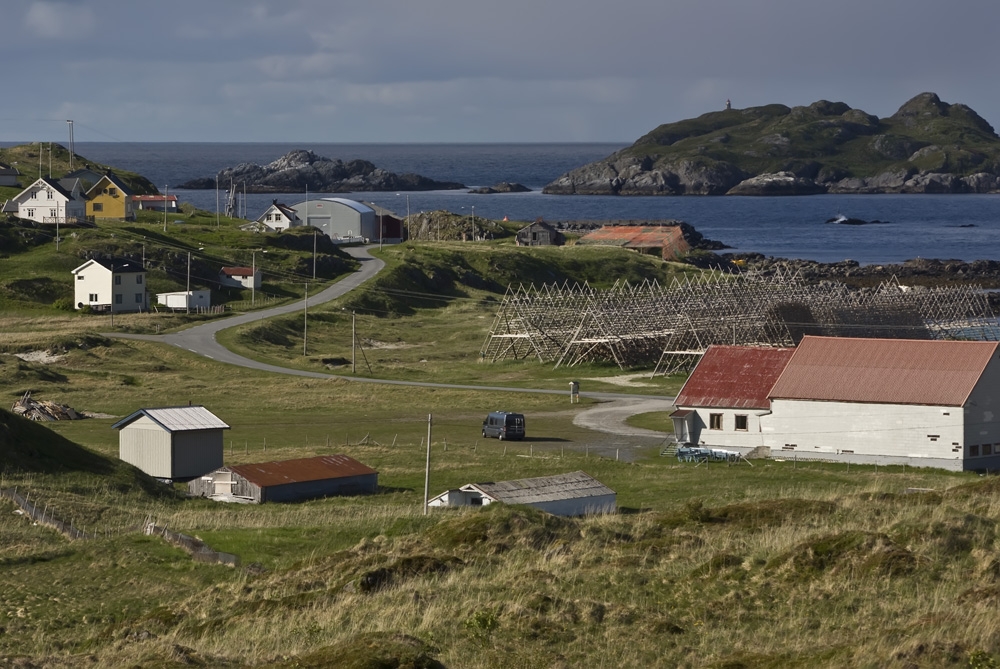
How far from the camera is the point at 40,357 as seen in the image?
7512 cm

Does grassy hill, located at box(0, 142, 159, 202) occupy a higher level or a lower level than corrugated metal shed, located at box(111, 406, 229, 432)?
higher

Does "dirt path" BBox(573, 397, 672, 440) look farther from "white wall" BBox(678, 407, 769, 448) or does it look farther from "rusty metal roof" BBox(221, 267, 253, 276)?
"rusty metal roof" BBox(221, 267, 253, 276)

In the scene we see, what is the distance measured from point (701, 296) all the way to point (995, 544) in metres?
68.4

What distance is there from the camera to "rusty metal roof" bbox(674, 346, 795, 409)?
52.5 meters

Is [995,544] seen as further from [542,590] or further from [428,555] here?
[428,555]

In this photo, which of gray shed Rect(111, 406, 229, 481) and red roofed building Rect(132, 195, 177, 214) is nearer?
gray shed Rect(111, 406, 229, 481)

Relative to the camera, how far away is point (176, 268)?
10319 cm

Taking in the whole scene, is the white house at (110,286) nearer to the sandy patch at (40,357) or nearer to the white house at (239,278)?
the white house at (239,278)

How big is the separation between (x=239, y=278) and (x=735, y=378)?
56896 millimetres

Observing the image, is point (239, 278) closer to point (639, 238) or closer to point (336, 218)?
point (336, 218)

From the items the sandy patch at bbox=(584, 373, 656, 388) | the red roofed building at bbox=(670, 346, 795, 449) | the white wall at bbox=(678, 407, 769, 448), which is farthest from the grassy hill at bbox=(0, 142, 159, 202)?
the white wall at bbox=(678, 407, 769, 448)

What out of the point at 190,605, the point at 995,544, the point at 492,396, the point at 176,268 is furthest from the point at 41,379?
the point at 995,544

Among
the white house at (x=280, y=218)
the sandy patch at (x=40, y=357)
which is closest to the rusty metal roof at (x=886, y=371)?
the sandy patch at (x=40, y=357)

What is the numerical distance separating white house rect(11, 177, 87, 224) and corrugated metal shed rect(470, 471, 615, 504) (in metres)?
87.4
